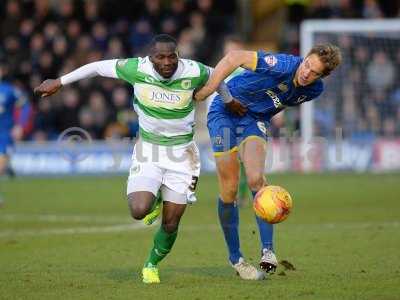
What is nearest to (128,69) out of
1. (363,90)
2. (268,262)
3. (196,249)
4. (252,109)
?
(252,109)

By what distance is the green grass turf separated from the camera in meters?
8.42

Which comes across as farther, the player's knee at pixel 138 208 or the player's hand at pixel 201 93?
the player's hand at pixel 201 93

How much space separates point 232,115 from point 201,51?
14.8m

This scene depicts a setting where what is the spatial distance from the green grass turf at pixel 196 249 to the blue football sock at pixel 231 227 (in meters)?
0.20

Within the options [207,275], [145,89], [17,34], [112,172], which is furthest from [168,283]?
[17,34]

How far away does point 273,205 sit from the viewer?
8805 mm

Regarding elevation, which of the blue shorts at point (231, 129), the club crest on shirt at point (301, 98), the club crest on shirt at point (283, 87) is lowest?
Answer: the blue shorts at point (231, 129)

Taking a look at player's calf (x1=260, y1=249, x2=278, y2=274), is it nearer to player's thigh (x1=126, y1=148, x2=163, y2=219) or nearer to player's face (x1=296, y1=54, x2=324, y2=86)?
player's thigh (x1=126, y1=148, x2=163, y2=219)

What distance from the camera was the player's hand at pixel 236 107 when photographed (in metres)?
9.29

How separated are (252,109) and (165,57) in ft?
4.40

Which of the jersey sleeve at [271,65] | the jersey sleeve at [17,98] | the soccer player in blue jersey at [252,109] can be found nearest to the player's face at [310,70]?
the soccer player in blue jersey at [252,109]

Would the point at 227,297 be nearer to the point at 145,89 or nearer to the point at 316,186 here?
the point at 145,89

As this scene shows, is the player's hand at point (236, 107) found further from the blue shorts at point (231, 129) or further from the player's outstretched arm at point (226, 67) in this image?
the player's outstretched arm at point (226, 67)

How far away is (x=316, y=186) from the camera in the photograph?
67.6ft
